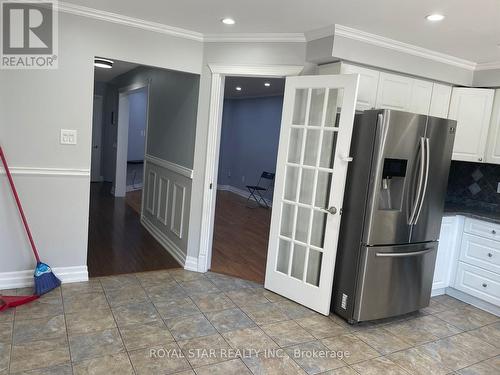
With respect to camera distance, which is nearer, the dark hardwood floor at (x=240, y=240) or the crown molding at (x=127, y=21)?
the crown molding at (x=127, y=21)

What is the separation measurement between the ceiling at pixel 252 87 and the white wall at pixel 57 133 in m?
2.70

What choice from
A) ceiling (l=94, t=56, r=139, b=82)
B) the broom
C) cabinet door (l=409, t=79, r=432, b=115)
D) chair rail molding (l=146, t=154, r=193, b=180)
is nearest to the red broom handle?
the broom

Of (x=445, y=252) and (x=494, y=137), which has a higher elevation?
(x=494, y=137)

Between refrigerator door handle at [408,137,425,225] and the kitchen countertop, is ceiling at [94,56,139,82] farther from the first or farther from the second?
the kitchen countertop

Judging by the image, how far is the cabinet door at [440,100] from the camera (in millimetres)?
3646

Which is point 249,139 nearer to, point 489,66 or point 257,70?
point 257,70

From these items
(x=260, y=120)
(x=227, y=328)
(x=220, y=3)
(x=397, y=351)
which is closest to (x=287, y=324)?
(x=227, y=328)

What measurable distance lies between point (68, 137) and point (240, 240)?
8.74 feet

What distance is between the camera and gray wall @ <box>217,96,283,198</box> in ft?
25.5

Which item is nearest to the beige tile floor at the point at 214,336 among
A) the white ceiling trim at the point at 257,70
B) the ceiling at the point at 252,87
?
the white ceiling trim at the point at 257,70

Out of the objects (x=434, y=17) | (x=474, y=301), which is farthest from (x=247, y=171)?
(x=434, y=17)

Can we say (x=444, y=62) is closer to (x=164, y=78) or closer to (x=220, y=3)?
(x=220, y=3)

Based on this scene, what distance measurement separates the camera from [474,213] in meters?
3.57

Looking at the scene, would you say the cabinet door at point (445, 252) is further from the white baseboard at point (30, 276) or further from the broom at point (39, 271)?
the broom at point (39, 271)
